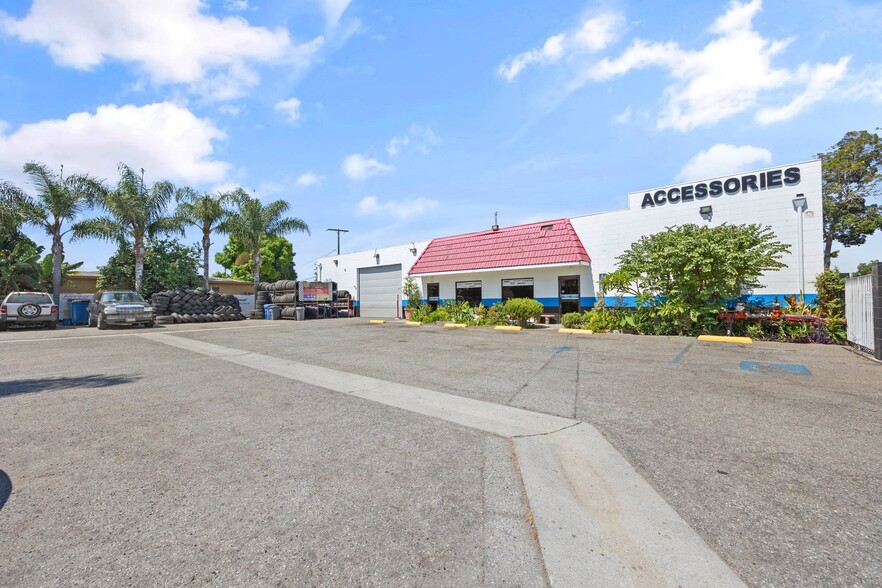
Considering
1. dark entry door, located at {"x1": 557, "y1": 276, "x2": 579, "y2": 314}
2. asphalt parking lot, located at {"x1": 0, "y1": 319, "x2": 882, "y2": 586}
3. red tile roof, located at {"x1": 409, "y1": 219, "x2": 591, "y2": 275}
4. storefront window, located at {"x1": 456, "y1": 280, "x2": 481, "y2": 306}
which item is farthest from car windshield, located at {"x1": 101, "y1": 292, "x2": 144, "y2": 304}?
dark entry door, located at {"x1": 557, "y1": 276, "x2": 579, "y2": 314}

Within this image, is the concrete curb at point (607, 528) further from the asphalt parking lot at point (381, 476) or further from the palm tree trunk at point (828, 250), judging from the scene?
the palm tree trunk at point (828, 250)

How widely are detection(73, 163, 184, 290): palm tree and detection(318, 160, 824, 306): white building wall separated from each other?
17.4m

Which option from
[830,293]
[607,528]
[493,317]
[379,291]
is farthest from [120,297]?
[830,293]

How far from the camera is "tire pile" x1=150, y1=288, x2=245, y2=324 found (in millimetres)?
22438

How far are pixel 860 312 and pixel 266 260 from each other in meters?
51.1

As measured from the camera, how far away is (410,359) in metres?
9.51

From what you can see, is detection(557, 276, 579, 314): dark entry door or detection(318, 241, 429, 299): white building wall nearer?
detection(557, 276, 579, 314): dark entry door

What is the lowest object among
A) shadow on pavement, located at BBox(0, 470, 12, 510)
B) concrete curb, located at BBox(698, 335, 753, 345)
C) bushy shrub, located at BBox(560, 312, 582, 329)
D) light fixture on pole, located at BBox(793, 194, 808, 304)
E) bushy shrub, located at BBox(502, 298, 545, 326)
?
shadow on pavement, located at BBox(0, 470, 12, 510)

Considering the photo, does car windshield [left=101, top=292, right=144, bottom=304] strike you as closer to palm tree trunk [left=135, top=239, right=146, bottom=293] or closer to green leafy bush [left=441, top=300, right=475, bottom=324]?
palm tree trunk [left=135, top=239, right=146, bottom=293]

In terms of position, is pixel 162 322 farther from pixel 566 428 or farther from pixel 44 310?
pixel 566 428

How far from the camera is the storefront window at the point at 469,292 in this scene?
76.1ft

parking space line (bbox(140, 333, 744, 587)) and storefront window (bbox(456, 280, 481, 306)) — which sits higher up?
storefront window (bbox(456, 280, 481, 306))

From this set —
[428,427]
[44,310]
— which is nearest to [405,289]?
[44,310]

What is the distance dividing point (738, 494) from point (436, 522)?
2.38m
